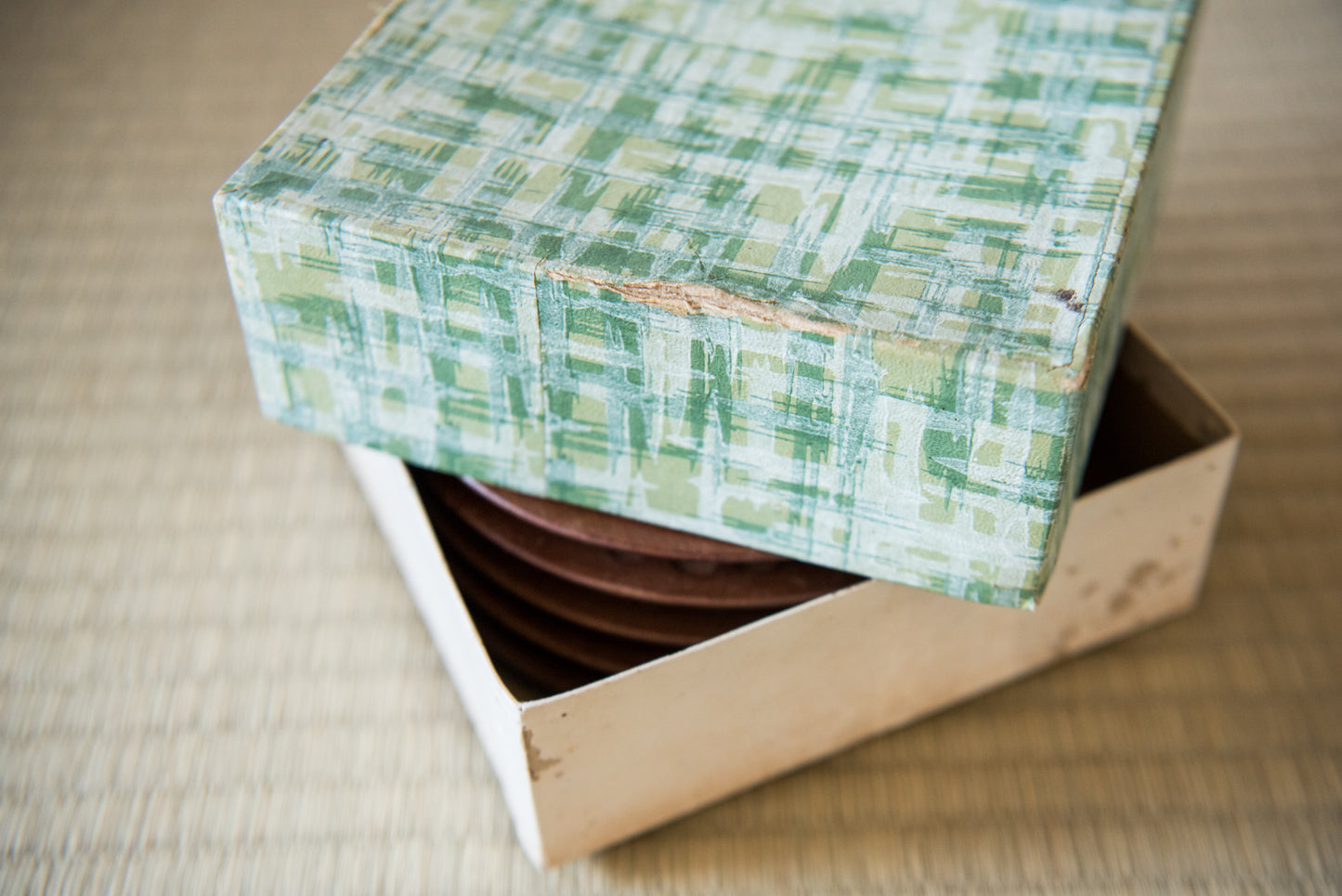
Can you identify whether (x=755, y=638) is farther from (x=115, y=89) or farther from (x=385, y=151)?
(x=115, y=89)

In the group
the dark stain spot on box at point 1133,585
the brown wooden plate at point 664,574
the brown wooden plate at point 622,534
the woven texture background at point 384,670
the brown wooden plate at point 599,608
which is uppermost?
the brown wooden plate at point 622,534

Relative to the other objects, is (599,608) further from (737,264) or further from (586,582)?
(737,264)

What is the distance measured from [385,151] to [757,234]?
17cm

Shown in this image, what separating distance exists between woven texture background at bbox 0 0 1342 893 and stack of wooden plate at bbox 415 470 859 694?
7 centimetres

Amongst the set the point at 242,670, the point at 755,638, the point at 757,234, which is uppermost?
the point at 757,234

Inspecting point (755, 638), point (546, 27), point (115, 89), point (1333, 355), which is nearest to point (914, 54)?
point (546, 27)

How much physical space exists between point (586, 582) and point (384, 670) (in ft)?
0.50

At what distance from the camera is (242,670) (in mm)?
633

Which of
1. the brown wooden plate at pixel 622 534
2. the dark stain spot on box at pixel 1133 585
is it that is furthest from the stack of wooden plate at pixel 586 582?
the dark stain spot on box at pixel 1133 585

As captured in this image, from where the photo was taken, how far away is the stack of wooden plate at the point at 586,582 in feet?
1.77

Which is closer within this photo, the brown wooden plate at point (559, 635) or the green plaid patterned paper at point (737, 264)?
the green plaid patterned paper at point (737, 264)

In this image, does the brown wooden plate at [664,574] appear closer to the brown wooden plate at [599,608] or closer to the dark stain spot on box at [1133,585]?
the brown wooden plate at [599,608]

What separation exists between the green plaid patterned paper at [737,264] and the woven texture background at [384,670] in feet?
0.48

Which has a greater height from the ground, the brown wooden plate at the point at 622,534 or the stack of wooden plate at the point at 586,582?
the brown wooden plate at the point at 622,534
